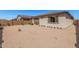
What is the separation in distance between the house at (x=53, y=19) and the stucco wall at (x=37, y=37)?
6 cm

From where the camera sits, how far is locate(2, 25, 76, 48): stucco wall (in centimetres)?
186

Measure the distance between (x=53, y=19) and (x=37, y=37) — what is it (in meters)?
0.30

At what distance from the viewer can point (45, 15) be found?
1871mm

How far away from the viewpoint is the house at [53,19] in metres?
1.85

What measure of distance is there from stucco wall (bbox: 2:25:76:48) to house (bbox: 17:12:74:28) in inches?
2.2

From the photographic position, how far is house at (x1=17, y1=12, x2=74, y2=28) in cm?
185

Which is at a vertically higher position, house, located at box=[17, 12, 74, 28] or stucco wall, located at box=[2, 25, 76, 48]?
house, located at box=[17, 12, 74, 28]

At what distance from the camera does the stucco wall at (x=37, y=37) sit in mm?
1857

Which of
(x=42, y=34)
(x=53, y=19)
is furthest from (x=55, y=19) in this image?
(x=42, y=34)

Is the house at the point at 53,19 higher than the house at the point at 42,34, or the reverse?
the house at the point at 53,19
